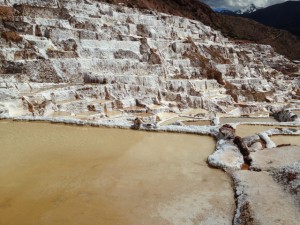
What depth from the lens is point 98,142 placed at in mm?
8680

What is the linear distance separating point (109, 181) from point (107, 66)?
53.0ft

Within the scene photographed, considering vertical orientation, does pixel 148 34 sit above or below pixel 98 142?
above

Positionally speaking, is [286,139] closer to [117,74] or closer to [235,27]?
[117,74]

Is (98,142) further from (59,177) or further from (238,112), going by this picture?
(238,112)

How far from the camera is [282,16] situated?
11488 centimetres

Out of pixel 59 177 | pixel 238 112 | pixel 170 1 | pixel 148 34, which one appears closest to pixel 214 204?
pixel 59 177

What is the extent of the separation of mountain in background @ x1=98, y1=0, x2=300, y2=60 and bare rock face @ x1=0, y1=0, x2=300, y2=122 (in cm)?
2033

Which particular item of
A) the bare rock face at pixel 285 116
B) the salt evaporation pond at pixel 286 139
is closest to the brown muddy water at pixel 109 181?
the salt evaporation pond at pixel 286 139

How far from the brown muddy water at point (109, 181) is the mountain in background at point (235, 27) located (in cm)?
4221

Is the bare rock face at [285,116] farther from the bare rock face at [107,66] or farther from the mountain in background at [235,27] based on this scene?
the mountain in background at [235,27]

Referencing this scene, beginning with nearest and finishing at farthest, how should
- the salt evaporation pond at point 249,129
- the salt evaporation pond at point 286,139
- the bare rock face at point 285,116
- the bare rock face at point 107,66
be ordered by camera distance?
the salt evaporation pond at point 286,139, the salt evaporation pond at point 249,129, the bare rock face at point 107,66, the bare rock face at point 285,116

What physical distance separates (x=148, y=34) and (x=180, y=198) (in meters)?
25.0

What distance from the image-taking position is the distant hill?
10434 cm

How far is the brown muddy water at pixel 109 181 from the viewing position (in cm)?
505
